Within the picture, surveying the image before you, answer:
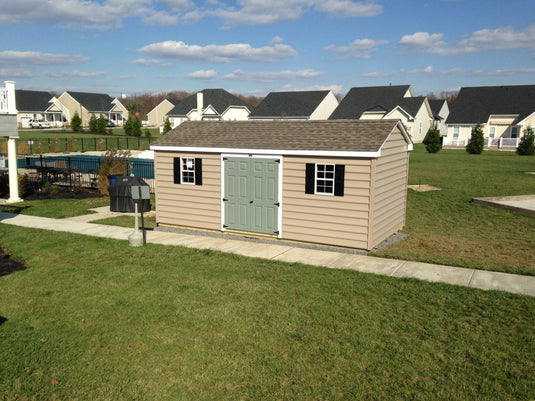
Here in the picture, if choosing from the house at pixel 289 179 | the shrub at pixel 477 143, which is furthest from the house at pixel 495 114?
the house at pixel 289 179

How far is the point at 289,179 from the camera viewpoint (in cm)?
1240

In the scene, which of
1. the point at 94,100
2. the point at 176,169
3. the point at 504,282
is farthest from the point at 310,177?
the point at 94,100

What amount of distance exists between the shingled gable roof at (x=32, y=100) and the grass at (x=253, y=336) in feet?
298

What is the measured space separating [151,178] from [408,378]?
22040mm

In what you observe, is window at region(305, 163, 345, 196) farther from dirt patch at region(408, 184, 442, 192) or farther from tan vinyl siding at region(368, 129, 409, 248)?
dirt patch at region(408, 184, 442, 192)

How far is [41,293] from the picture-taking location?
28.8 feet

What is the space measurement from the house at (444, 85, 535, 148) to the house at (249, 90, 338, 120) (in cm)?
1636

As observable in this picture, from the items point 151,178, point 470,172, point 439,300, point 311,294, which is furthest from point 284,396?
point 470,172

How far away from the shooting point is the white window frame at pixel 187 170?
45.2 ft

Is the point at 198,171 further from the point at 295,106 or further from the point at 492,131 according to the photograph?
the point at 492,131

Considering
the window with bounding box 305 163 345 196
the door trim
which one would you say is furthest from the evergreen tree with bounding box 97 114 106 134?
the window with bounding box 305 163 345 196

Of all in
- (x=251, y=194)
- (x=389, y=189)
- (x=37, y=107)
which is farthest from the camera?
(x=37, y=107)

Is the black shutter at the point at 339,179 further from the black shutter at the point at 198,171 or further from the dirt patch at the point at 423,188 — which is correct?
the dirt patch at the point at 423,188

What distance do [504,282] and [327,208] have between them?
4.41 metres
